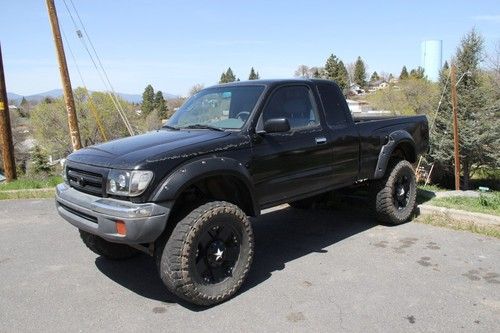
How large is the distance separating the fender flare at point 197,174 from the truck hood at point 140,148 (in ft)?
0.54

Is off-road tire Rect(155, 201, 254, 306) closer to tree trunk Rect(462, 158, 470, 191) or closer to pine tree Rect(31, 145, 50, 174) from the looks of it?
tree trunk Rect(462, 158, 470, 191)

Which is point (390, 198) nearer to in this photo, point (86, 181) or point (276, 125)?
point (276, 125)

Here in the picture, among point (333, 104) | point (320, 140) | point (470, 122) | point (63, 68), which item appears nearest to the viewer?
point (320, 140)

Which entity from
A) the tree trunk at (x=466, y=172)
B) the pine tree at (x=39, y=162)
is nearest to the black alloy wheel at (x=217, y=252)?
the tree trunk at (x=466, y=172)

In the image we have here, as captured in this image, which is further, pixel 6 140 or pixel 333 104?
pixel 6 140

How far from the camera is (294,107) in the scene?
5.07 meters

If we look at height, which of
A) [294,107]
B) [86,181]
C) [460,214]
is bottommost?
[460,214]

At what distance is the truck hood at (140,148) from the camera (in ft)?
12.5

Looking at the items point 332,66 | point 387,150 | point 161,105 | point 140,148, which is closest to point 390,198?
point 387,150

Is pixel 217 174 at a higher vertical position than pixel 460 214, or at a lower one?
higher

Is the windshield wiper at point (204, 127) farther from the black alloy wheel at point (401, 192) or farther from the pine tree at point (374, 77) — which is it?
the pine tree at point (374, 77)

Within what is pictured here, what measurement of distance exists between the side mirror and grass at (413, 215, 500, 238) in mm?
2897

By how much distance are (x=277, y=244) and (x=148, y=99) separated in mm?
79837

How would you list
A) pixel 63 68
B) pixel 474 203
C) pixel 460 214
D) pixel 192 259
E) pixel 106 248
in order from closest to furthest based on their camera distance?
pixel 192 259 → pixel 106 248 → pixel 460 214 → pixel 474 203 → pixel 63 68
